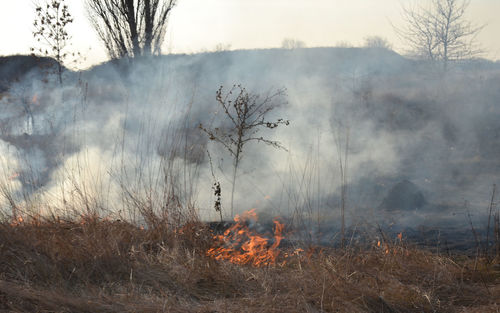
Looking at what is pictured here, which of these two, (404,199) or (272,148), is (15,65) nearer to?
Answer: (272,148)

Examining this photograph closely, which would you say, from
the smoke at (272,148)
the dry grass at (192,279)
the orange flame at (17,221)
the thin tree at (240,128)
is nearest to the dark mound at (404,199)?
the smoke at (272,148)

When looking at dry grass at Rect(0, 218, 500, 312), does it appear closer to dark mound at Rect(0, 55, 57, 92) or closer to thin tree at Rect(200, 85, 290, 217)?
thin tree at Rect(200, 85, 290, 217)

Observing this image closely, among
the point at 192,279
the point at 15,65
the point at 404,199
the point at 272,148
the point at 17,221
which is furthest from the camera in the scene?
the point at 15,65

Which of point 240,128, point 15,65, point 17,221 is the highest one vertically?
point 15,65

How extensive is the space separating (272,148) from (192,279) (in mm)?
5166

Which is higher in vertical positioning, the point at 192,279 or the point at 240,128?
the point at 240,128

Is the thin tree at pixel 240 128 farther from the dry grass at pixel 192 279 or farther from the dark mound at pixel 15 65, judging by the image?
the dark mound at pixel 15 65

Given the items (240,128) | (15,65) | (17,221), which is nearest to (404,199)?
(240,128)

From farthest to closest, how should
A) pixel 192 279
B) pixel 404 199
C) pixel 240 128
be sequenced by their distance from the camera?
pixel 404 199, pixel 240 128, pixel 192 279

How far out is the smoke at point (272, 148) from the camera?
534 centimetres

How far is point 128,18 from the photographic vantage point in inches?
408

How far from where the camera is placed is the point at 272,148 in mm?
8055

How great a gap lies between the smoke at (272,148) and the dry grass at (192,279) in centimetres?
64

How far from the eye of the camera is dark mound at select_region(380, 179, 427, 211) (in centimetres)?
586
